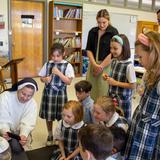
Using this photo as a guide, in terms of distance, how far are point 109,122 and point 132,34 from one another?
6187mm

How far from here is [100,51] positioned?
2.65 meters

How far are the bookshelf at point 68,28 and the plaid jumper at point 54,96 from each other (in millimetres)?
3746

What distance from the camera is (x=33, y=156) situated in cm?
234

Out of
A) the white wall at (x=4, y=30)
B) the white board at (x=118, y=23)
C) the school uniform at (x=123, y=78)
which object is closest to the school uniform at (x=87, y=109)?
the school uniform at (x=123, y=78)

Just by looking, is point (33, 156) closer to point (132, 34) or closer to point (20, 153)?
point (20, 153)

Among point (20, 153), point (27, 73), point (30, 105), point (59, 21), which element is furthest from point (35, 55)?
point (20, 153)

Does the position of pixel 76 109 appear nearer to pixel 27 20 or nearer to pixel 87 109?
pixel 87 109

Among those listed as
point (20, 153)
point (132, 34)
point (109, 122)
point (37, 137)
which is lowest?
point (37, 137)

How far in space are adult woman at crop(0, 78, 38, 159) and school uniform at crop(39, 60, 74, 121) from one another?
417 millimetres

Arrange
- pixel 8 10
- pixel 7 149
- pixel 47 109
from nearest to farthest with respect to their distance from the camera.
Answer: pixel 7 149 < pixel 47 109 < pixel 8 10

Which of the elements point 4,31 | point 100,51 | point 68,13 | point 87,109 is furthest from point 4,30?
point 87,109

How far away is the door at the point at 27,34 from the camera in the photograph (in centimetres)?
574

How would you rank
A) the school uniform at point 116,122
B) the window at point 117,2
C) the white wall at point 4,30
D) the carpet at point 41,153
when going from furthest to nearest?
1. the window at point 117,2
2. the white wall at point 4,30
3. the carpet at point 41,153
4. the school uniform at point 116,122

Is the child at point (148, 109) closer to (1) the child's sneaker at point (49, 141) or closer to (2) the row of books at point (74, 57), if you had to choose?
(1) the child's sneaker at point (49, 141)
